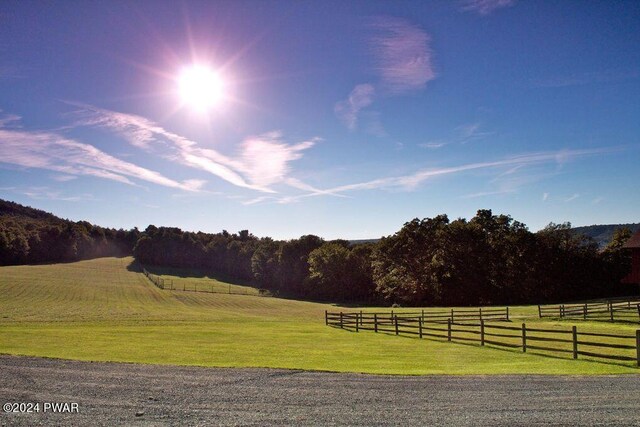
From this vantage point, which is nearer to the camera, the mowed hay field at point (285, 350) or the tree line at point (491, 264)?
the mowed hay field at point (285, 350)

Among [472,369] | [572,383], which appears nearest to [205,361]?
[472,369]

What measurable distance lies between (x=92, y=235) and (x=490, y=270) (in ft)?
525

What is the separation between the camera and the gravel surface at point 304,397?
35.7 ft

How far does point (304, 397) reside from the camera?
13.0 meters

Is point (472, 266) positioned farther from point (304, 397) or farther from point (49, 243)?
point (49, 243)

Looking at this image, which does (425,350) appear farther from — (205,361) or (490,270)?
(490,270)

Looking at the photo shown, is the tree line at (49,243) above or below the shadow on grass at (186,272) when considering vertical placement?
above

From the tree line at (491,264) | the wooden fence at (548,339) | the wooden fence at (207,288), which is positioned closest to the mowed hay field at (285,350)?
the wooden fence at (548,339)

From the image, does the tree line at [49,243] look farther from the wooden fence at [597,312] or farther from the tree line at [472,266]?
the wooden fence at [597,312]

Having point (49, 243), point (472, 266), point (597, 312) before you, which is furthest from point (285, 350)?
point (49, 243)

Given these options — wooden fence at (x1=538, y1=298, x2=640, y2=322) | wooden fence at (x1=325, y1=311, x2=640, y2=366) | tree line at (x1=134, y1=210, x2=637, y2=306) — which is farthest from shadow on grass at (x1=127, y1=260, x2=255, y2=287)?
wooden fence at (x1=325, y1=311, x2=640, y2=366)

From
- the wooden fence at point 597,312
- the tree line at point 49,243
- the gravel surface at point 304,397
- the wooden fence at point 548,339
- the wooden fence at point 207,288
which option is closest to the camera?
the gravel surface at point 304,397

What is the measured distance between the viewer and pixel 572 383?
1456cm

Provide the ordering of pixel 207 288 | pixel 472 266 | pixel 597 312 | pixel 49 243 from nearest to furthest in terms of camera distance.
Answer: pixel 597 312 < pixel 472 266 < pixel 207 288 < pixel 49 243
